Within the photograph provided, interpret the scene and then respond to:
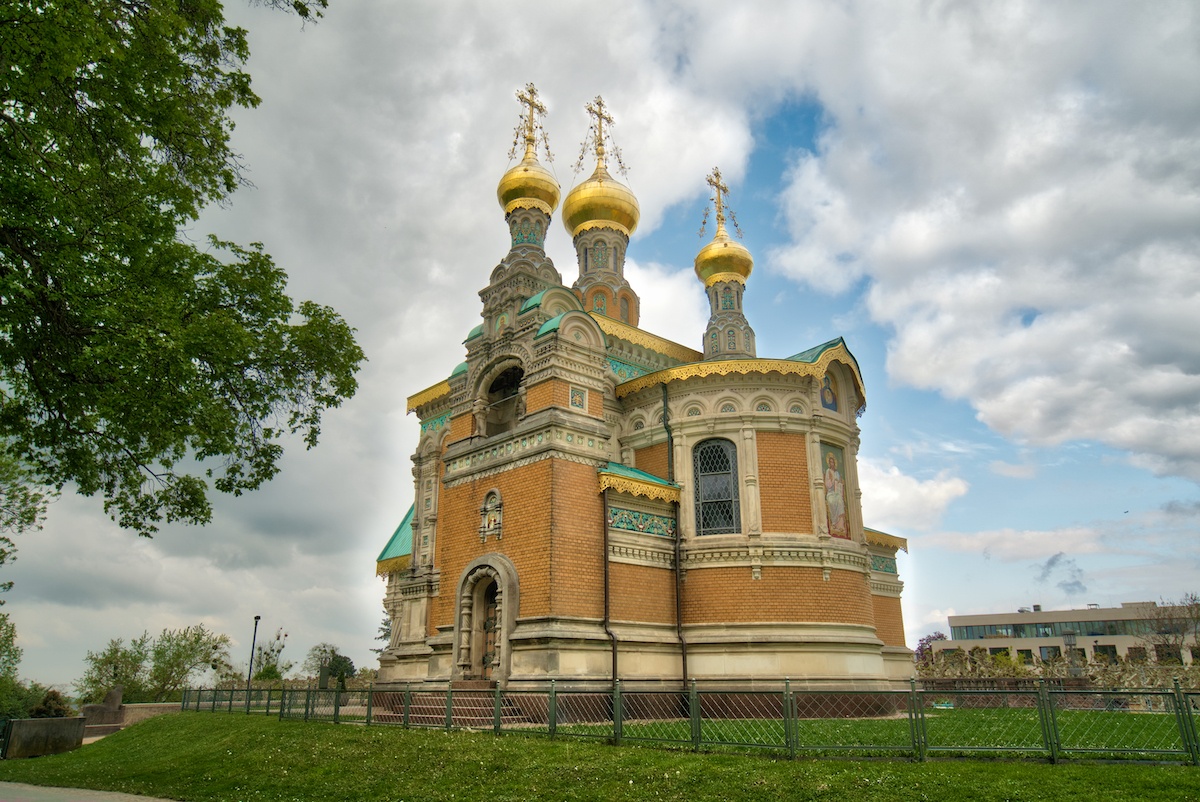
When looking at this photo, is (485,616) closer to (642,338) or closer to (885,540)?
(642,338)

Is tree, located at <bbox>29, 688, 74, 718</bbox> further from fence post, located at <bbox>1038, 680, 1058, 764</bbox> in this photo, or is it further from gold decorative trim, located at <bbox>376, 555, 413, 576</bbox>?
fence post, located at <bbox>1038, 680, 1058, 764</bbox>

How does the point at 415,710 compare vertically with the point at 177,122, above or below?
below

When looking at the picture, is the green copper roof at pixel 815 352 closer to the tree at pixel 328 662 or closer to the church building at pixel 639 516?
the church building at pixel 639 516

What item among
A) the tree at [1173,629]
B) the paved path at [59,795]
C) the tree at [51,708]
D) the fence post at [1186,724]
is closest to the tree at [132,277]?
the paved path at [59,795]

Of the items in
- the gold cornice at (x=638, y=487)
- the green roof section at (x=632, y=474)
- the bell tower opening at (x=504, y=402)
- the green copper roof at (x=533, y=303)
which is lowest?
the gold cornice at (x=638, y=487)

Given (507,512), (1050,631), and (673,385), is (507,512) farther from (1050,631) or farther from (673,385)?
(1050,631)

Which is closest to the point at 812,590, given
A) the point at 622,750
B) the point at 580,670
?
the point at 580,670

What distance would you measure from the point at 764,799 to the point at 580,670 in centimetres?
729

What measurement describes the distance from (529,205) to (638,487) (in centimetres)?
1029

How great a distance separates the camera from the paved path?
9.47 metres

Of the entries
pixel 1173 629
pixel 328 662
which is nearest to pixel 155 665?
pixel 328 662

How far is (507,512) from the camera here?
15883mm

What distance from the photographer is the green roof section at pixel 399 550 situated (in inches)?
920

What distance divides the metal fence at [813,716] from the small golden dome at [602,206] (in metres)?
14.1
